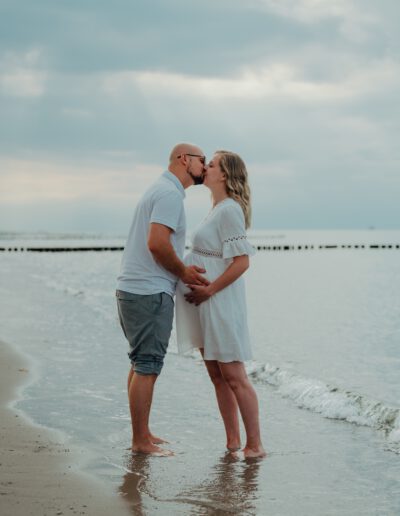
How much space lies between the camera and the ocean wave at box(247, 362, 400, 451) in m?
7.49

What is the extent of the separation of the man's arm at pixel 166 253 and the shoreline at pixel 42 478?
4.76 feet

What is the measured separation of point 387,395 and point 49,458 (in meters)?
5.38

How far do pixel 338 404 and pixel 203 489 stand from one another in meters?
3.60

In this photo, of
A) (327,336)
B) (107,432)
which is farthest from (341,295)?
(107,432)

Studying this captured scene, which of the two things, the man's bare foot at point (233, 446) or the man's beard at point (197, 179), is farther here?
the man's bare foot at point (233, 446)

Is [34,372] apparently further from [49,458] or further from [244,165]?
[244,165]

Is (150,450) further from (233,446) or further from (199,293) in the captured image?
(199,293)

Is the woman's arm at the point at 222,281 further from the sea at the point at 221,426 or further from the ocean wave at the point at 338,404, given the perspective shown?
the ocean wave at the point at 338,404

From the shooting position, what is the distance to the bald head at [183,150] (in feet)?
18.3

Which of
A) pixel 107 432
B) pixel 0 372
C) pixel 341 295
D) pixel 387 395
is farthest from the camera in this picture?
pixel 341 295

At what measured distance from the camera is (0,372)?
8.91 metres

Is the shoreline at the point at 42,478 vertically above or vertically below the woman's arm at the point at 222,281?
below

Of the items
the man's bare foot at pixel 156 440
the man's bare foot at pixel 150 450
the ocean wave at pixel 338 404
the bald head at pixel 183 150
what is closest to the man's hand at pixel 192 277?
the bald head at pixel 183 150

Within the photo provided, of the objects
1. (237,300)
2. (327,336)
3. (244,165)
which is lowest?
(327,336)
